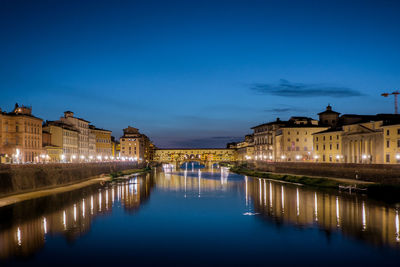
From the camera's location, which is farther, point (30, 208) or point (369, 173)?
point (369, 173)

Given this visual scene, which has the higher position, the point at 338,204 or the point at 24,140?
the point at 24,140

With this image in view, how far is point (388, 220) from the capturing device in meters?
31.2

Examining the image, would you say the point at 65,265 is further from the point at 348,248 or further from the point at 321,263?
the point at 348,248

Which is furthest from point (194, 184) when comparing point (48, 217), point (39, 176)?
point (48, 217)

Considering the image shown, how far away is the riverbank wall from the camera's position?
44.9 meters

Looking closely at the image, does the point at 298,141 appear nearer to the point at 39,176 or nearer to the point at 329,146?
the point at 329,146

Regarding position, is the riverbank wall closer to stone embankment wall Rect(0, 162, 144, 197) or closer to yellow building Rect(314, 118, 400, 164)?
yellow building Rect(314, 118, 400, 164)

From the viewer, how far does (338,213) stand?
3506 centimetres

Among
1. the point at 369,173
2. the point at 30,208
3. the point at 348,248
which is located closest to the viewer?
the point at 348,248

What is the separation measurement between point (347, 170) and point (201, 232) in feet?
109

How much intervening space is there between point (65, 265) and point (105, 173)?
65750 millimetres

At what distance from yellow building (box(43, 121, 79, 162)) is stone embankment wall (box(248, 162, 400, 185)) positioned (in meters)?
47.6

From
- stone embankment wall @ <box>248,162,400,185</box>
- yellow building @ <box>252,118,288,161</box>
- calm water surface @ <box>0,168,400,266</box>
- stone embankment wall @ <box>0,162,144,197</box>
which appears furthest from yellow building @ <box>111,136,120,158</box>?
calm water surface @ <box>0,168,400,266</box>

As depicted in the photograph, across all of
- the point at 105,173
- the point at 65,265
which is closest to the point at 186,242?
the point at 65,265
